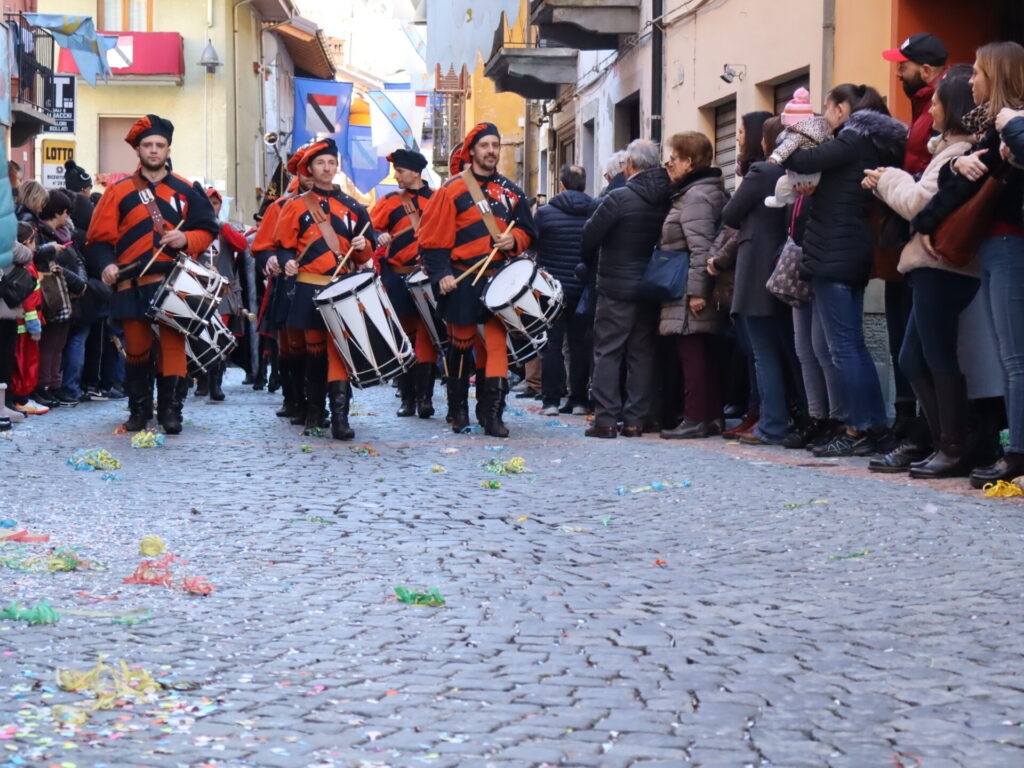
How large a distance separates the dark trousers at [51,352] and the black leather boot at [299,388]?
268 centimetres

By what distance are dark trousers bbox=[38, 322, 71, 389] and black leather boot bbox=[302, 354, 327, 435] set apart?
361 centimetres

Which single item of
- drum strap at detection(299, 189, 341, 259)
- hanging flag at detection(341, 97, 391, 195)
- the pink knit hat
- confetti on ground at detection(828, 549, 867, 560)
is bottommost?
confetti on ground at detection(828, 549, 867, 560)

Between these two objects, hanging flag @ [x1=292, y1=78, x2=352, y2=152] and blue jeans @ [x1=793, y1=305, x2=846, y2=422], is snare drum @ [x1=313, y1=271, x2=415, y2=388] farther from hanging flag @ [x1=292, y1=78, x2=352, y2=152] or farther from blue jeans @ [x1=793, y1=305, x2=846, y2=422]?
hanging flag @ [x1=292, y1=78, x2=352, y2=152]

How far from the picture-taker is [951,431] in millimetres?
8852

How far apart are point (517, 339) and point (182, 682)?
7.93 meters

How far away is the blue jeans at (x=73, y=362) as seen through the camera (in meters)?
16.1

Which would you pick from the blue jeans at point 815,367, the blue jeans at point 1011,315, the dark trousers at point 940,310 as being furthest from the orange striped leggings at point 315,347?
the blue jeans at point 1011,315

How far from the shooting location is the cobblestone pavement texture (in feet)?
12.9

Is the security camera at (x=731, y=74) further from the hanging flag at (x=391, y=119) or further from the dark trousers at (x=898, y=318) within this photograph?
the hanging flag at (x=391, y=119)

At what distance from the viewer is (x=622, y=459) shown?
34.3ft

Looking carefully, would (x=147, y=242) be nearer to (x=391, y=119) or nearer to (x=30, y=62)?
(x=30, y=62)

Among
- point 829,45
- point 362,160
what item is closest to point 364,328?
point 829,45

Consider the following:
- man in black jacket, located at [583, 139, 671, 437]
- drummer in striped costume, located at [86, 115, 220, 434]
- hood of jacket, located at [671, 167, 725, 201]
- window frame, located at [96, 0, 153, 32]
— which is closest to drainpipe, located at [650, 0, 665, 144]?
man in black jacket, located at [583, 139, 671, 437]

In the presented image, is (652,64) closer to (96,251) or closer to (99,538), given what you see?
(96,251)
